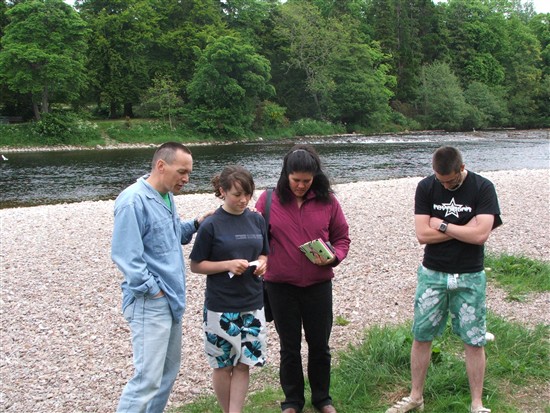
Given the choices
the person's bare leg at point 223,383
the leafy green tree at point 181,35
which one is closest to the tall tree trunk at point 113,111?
the leafy green tree at point 181,35

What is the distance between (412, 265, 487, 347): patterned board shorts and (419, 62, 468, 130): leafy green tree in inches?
2157

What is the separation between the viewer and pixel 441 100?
184 feet

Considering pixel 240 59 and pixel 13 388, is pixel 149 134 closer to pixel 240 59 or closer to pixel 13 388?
pixel 240 59

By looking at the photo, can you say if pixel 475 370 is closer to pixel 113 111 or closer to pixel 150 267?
pixel 150 267

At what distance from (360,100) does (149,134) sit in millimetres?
21188

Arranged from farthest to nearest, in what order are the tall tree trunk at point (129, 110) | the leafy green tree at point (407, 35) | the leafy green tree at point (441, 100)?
the leafy green tree at point (407, 35), the leafy green tree at point (441, 100), the tall tree trunk at point (129, 110)

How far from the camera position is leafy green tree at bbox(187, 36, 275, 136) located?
44.2 metres

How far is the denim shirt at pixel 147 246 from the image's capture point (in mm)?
2785

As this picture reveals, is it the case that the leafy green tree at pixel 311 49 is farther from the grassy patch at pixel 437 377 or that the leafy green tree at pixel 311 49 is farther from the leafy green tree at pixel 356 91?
the grassy patch at pixel 437 377

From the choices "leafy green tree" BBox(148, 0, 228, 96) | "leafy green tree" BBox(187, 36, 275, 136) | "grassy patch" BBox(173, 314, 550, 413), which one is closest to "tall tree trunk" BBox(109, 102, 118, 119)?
"leafy green tree" BBox(148, 0, 228, 96)

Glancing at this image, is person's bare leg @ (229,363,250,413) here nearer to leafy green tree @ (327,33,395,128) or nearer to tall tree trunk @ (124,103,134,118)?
tall tree trunk @ (124,103,134,118)

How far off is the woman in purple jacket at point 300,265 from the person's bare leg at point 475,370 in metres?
0.87

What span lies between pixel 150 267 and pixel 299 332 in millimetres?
1103

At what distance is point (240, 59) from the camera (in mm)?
44812
